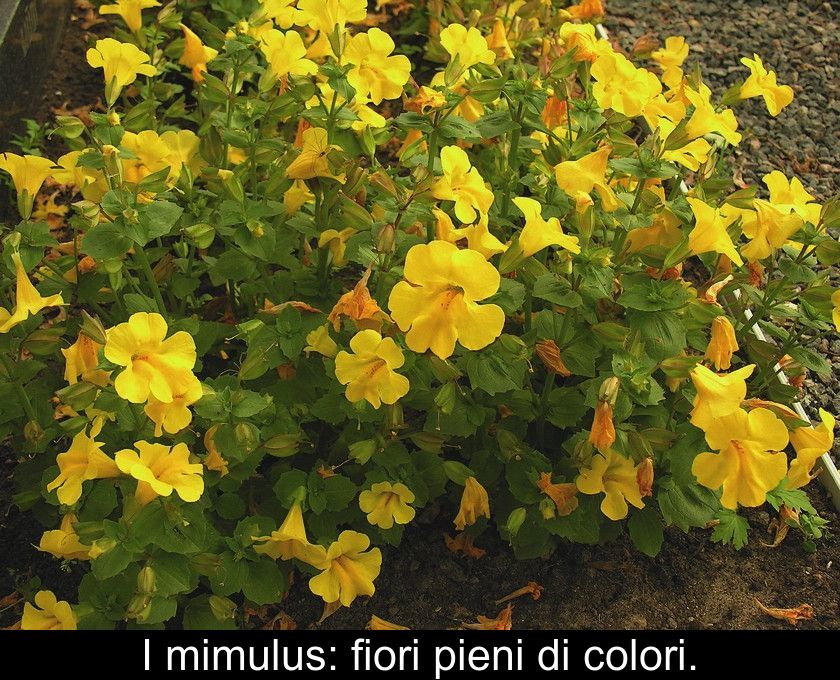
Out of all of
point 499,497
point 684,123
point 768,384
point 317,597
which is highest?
point 684,123

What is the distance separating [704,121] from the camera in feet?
8.04

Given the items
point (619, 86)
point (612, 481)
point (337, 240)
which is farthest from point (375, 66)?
point (612, 481)

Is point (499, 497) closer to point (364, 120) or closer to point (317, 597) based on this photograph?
point (317, 597)

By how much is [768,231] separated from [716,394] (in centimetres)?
48

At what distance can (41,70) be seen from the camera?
3.95 meters

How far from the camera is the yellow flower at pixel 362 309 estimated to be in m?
2.23

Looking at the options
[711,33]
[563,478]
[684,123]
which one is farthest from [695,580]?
[711,33]

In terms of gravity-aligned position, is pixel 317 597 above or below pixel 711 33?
below

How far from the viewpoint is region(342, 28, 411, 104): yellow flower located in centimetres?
267

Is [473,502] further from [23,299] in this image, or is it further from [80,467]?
[23,299]

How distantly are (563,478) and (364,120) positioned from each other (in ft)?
3.35

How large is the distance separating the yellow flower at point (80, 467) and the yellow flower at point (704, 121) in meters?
1.48

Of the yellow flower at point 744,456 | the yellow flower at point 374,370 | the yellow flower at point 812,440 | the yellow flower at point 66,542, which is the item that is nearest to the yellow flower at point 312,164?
the yellow flower at point 374,370

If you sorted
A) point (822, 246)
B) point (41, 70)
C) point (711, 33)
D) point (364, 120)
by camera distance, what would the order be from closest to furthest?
point (822, 246)
point (364, 120)
point (41, 70)
point (711, 33)
